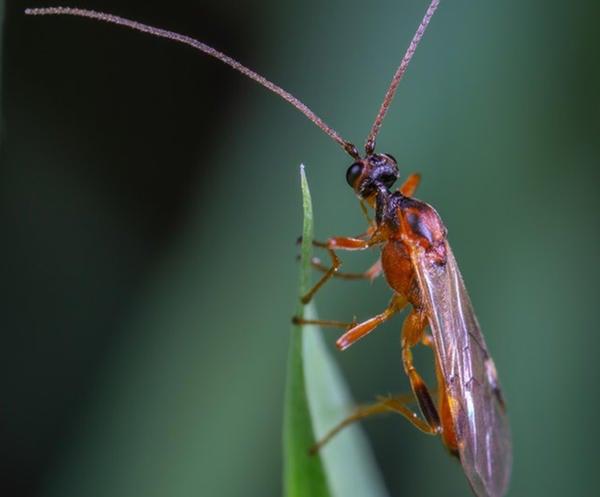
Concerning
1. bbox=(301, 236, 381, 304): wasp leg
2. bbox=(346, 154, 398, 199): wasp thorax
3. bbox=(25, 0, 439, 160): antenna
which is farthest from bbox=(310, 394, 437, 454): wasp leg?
bbox=(25, 0, 439, 160): antenna

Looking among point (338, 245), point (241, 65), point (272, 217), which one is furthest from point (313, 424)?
point (272, 217)

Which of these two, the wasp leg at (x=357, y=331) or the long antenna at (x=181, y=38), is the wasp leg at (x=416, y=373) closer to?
the wasp leg at (x=357, y=331)

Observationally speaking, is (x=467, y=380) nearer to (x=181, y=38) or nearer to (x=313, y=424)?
(x=313, y=424)

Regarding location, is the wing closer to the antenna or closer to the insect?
the insect

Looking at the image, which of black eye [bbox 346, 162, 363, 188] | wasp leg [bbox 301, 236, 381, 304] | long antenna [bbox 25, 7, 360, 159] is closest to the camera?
long antenna [bbox 25, 7, 360, 159]

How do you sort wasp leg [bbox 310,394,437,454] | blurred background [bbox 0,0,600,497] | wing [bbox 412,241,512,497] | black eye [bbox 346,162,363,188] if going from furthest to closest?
blurred background [bbox 0,0,600,497], black eye [bbox 346,162,363,188], wing [bbox 412,241,512,497], wasp leg [bbox 310,394,437,454]

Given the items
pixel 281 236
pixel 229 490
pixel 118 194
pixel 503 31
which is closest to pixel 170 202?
pixel 118 194

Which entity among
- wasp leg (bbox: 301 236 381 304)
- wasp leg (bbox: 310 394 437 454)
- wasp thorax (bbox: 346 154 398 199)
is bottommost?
wasp leg (bbox: 310 394 437 454)
